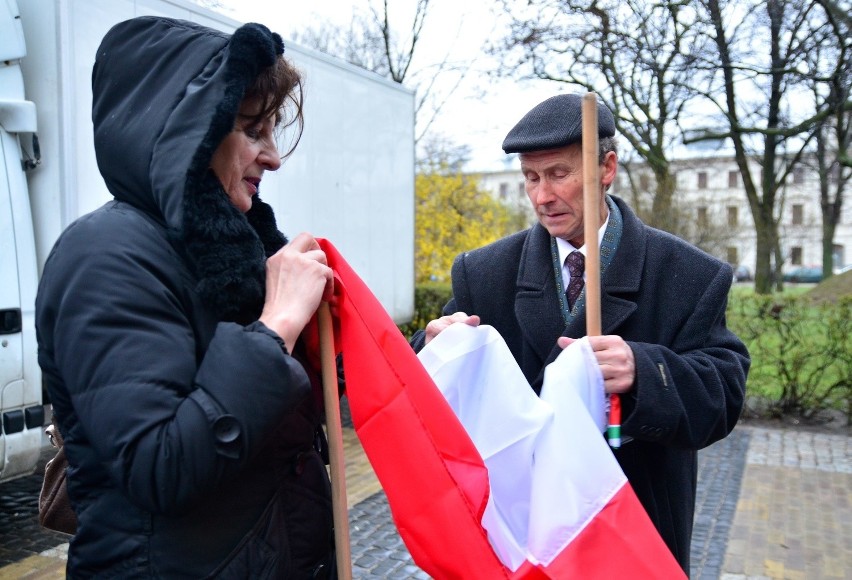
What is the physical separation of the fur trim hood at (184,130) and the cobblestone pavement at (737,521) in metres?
3.48

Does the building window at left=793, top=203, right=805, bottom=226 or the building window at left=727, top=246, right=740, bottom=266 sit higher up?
the building window at left=793, top=203, right=805, bottom=226

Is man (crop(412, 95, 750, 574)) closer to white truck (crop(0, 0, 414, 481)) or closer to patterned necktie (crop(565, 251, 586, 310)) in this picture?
patterned necktie (crop(565, 251, 586, 310))

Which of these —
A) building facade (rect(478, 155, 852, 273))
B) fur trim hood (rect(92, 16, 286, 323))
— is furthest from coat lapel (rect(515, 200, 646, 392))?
building facade (rect(478, 155, 852, 273))

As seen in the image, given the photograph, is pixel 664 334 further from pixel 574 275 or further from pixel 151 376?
pixel 151 376

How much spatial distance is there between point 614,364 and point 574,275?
0.45 meters

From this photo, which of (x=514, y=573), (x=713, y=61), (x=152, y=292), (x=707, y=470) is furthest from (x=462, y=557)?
(x=713, y=61)

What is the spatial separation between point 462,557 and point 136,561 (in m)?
0.66

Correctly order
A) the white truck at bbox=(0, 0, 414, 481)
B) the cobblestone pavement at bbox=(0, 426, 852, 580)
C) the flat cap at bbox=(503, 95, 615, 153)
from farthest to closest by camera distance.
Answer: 1. the cobblestone pavement at bbox=(0, 426, 852, 580)
2. the white truck at bbox=(0, 0, 414, 481)
3. the flat cap at bbox=(503, 95, 615, 153)

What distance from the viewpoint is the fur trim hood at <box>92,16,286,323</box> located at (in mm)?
1410

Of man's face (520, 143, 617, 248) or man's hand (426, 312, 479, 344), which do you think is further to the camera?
man's face (520, 143, 617, 248)

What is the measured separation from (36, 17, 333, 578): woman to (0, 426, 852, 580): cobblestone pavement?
3.25 meters

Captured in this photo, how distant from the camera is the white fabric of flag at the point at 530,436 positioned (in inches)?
68.3

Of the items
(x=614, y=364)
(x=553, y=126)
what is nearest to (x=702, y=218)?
(x=553, y=126)

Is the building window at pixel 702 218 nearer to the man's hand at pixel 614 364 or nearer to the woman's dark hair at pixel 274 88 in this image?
the man's hand at pixel 614 364
